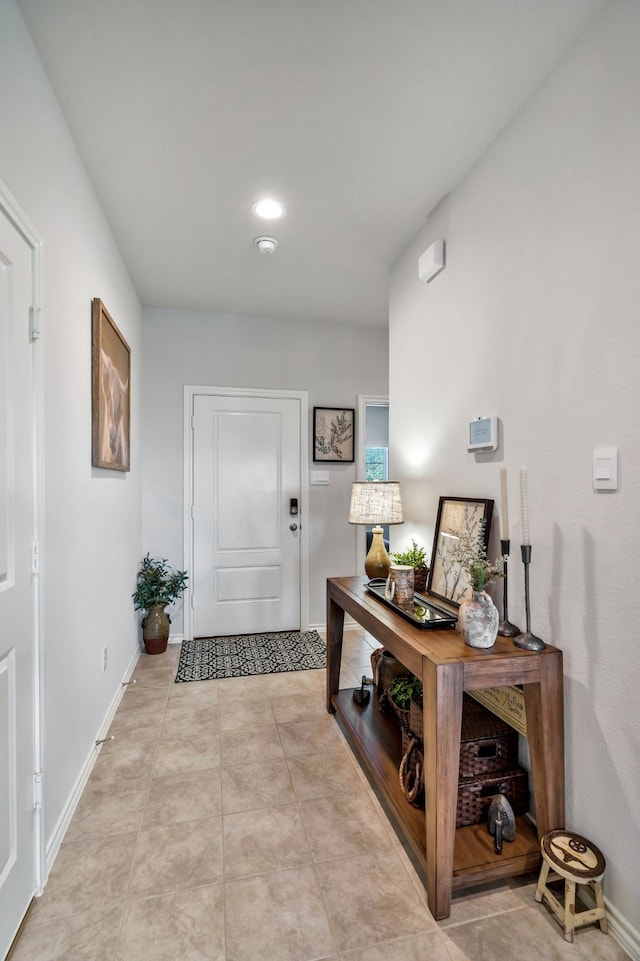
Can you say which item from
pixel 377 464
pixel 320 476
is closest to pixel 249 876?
pixel 320 476

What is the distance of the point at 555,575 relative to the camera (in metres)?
1.46

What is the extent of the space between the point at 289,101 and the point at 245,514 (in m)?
2.63

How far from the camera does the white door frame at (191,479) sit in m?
3.49

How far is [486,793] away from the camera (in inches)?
59.4

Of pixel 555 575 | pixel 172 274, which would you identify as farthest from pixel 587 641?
pixel 172 274

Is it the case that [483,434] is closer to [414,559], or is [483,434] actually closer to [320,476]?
[414,559]

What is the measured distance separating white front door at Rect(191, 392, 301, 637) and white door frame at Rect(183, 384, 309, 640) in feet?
0.10

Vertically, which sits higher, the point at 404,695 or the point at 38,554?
the point at 38,554

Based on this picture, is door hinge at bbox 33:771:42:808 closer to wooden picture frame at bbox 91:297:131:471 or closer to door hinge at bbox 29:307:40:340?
wooden picture frame at bbox 91:297:131:471

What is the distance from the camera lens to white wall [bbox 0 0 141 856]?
1325 millimetres

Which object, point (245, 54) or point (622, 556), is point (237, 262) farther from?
point (622, 556)

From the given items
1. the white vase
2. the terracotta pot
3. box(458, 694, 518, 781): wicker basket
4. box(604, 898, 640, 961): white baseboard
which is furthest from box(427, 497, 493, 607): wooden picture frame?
the terracotta pot

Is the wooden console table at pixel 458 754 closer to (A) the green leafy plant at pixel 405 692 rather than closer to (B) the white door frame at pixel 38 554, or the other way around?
(A) the green leafy plant at pixel 405 692

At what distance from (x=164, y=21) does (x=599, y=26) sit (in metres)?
1.26
